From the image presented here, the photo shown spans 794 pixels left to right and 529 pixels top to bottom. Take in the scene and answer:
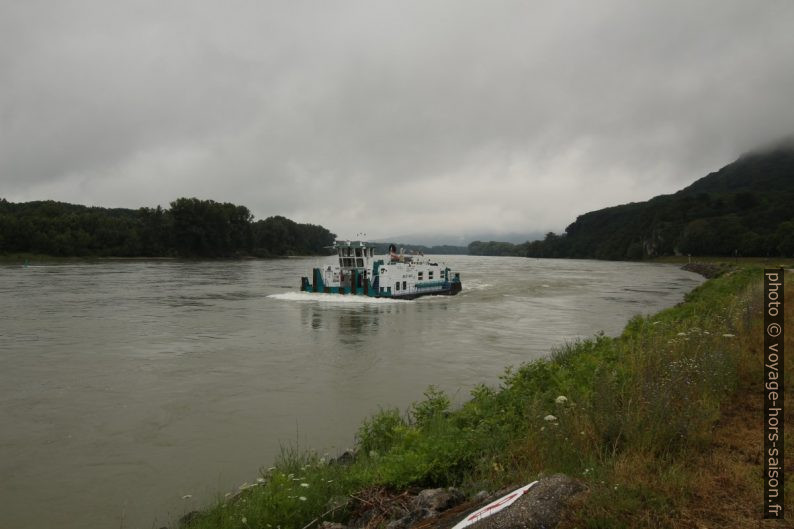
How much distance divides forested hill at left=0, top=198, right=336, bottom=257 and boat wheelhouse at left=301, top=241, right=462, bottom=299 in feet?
279

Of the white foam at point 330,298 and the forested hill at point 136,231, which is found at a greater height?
the forested hill at point 136,231

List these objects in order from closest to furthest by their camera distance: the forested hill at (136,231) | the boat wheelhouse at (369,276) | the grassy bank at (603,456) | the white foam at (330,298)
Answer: the grassy bank at (603,456) → the white foam at (330,298) → the boat wheelhouse at (369,276) → the forested hill at (136,231)

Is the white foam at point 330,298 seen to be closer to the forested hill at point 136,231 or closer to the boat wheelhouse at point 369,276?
the boat wheelhouse at point 369,276

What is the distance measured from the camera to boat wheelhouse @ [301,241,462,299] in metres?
47.0

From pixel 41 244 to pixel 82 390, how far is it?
4276 inches

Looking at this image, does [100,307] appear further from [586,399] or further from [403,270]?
[586,399]

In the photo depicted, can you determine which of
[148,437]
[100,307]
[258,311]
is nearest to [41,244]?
[100,307]

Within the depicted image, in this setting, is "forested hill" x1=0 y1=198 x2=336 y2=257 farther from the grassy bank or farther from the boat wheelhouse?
the grassy bank

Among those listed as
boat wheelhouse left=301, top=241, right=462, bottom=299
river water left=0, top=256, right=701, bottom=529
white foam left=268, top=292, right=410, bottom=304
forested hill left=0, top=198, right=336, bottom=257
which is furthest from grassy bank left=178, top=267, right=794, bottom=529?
forested hill left=0, top=198, right=336, bottom=257

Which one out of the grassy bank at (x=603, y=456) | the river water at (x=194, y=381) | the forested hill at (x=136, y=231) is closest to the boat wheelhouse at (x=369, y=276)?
the river water at (x=194, y=381)

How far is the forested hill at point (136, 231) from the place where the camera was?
103 meters

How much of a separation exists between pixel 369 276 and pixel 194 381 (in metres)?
31.0

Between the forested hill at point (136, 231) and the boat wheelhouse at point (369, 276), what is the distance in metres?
85.0

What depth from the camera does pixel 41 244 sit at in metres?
103
